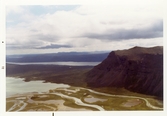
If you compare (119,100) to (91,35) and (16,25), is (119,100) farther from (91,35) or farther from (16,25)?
(16,25)

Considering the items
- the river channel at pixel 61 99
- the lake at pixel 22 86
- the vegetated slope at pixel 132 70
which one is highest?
the vegetated slope at pixel 132 70

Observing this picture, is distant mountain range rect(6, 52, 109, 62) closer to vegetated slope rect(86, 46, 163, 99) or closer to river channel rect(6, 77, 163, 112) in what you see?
vegetated slope rect(86, 46, 163, 99)

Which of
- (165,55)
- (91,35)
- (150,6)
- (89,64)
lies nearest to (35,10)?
(91,35)

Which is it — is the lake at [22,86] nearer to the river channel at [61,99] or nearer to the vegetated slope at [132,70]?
the river channel at [61,99]

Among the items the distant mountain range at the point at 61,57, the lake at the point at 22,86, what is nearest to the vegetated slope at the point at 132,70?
the distant mountain range at the point at 61,57

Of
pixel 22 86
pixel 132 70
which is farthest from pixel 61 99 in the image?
pixel 132 70

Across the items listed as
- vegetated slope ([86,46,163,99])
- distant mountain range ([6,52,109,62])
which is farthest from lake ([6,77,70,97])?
vegetated slope ([86,46,163,99])
